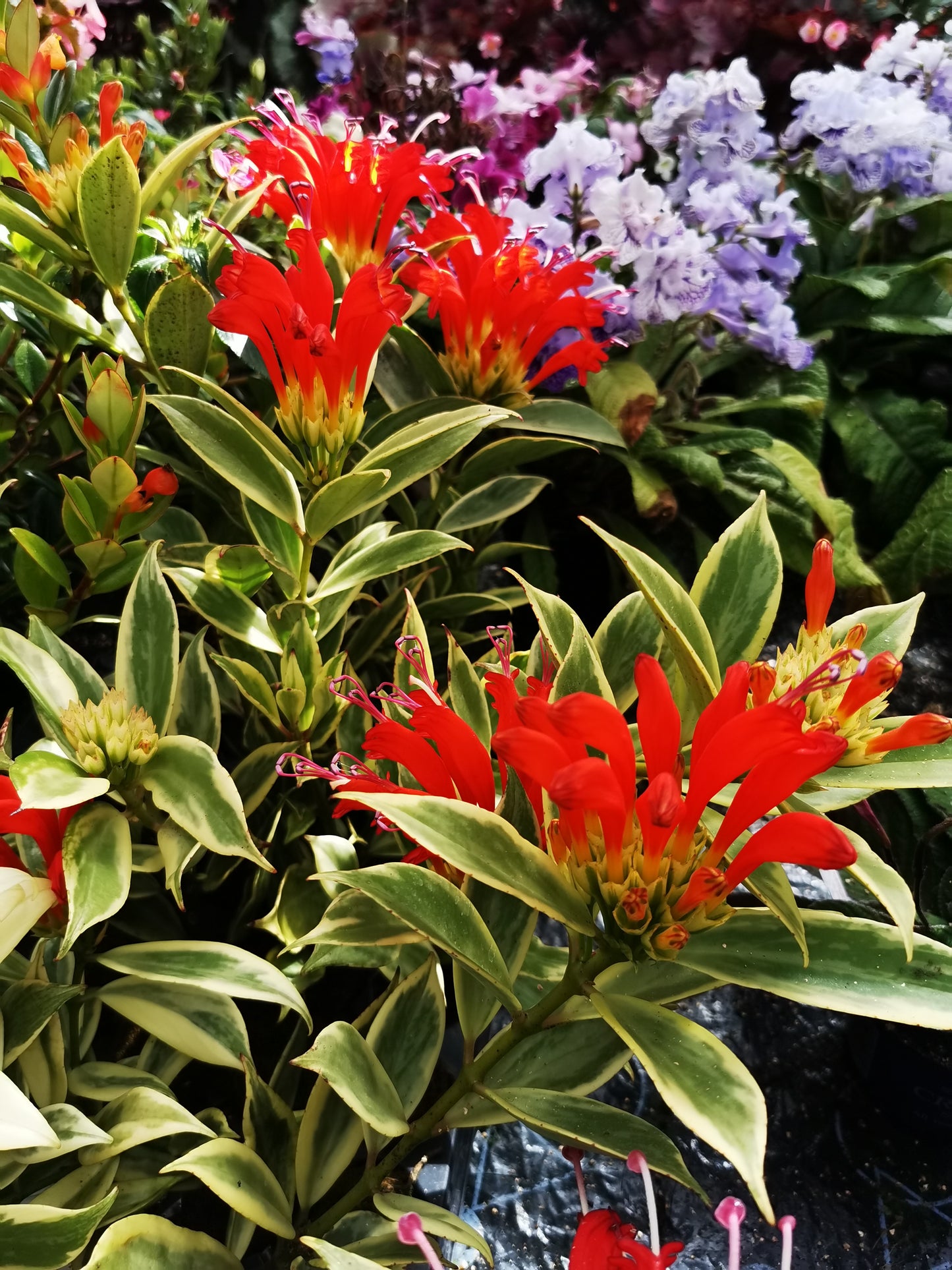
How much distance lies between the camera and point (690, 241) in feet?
3.38

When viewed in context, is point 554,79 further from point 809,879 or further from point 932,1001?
point 932,1001

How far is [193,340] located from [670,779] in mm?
521

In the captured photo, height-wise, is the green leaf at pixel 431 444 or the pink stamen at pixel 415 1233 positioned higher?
the green leaf at pixel 431 444

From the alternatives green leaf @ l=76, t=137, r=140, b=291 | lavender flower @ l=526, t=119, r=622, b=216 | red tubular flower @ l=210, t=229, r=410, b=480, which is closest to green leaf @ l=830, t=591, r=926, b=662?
red tubular flower @ l=210, t=229, r=410, b=480

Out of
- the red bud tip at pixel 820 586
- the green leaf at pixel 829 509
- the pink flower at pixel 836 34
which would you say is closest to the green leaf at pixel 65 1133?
the red bud tip at pixel 820 586

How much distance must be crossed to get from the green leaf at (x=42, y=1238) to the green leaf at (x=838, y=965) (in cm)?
31

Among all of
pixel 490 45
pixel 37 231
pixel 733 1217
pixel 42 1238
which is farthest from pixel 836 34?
pixel 42 1238

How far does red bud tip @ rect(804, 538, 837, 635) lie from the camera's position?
46cm

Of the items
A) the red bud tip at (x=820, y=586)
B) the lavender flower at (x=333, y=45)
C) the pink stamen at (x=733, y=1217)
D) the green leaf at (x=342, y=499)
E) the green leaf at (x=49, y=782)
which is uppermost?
the lavender flower at (x=333, y=45)

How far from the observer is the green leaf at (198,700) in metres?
0.65

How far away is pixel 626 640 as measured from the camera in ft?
1.80

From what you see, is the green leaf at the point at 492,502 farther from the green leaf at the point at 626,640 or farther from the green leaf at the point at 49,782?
the green leaf at the point at 49,782

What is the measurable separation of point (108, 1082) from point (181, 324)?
1.73 ft

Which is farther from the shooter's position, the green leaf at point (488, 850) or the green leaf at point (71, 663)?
the green leaf at point (71, 663)
